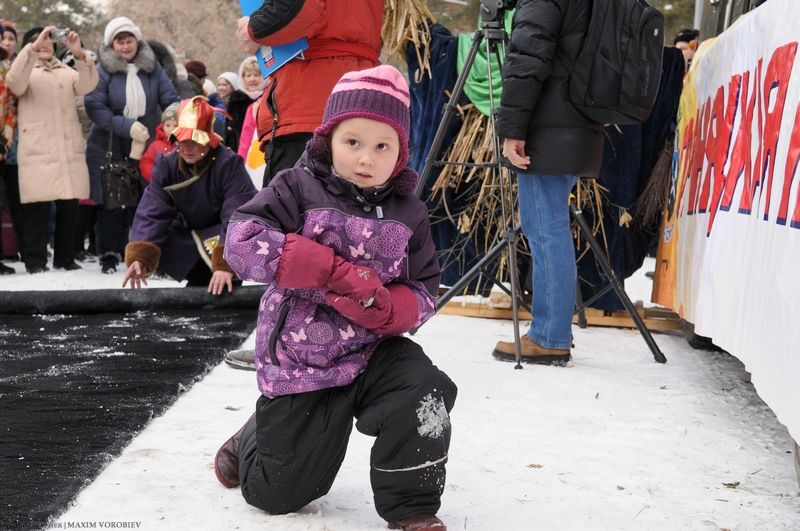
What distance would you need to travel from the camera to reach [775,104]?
285 cm

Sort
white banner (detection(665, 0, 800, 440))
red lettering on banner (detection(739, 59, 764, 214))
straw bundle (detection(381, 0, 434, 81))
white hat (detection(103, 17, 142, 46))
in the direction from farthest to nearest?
white hat (detection(103, 17, 142, 46)) → straw bundle (detection(381, 0, 434, 81)) → red lettering on banner (detection(739, 59, 764, 214)) → white banner (detection(665, 0, 800, 440))

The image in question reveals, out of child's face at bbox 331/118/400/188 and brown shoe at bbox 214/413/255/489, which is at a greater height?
child's face at bbox 331/118/400/188

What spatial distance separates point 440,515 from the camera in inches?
89.5

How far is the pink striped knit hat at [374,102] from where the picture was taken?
2.23 meters

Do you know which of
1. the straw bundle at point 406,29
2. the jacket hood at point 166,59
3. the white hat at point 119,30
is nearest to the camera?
the straw bundle at point 406,29

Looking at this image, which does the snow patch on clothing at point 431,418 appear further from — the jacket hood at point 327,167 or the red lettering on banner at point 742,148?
the red lettering on banner at point 742,148

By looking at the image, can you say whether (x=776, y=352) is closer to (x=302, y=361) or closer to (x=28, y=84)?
(x=302, y=361)

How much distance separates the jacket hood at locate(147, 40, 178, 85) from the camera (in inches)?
334

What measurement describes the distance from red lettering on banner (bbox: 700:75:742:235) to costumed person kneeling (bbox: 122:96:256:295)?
2027 mm

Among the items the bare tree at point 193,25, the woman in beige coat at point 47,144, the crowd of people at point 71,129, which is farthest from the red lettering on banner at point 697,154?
the bare tree at point 193,25

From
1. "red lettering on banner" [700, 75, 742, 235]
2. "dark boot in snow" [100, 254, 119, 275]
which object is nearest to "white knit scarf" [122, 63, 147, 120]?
"dark boot in snow" [100, 254, 119, 275]

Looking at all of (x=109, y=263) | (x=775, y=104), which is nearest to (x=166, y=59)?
(x=109, y=263)

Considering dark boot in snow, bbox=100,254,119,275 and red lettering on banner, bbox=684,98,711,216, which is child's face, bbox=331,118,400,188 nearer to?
red lettering on banner, bbox=684,98,711,216

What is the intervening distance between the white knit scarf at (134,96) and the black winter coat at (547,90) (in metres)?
4.59
